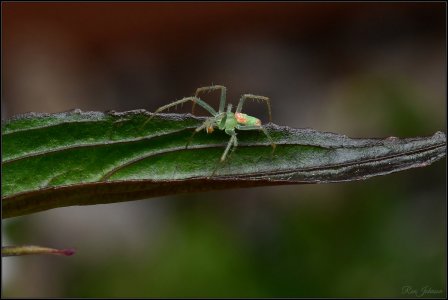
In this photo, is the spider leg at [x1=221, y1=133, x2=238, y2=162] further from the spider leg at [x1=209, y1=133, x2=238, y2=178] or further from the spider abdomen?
the spider abdomen

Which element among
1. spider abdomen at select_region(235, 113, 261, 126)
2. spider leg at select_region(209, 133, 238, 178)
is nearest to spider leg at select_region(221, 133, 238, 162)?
spider leg at select_region(209, 133, 238, 178)

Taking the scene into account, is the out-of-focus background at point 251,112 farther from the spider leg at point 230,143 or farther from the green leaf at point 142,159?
the green leaf at point 142,159

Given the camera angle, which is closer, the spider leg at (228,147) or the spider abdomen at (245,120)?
the spider leg at (228,147)

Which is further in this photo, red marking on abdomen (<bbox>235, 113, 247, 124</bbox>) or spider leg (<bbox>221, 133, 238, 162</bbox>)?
red marking on abdomen (<bbox>235, 113, 247, 124</bbox>)

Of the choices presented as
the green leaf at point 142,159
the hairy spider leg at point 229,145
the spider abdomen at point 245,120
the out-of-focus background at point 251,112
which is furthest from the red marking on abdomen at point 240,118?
the out-of-focus background at point 251,112

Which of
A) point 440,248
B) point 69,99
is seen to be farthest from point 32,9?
point 440,248
